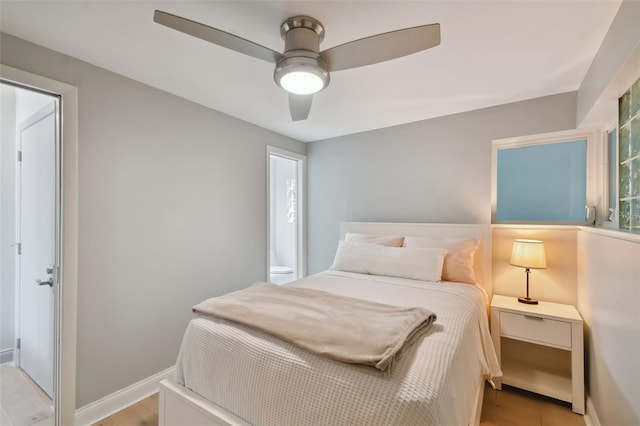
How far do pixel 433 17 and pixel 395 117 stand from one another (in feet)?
4.91

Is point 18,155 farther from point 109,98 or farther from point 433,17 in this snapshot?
point 433,17

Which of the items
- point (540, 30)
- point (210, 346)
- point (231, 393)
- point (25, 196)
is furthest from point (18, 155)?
point (540, 30)

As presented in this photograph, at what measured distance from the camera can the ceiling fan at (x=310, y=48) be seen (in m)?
1.23

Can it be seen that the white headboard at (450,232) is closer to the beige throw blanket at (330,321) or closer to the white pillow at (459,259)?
the white pillow at (459,259)

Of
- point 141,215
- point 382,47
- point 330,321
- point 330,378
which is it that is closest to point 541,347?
point 330,321

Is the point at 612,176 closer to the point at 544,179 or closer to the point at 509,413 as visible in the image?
the point at 544,179

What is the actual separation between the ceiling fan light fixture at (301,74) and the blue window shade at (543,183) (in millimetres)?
2102

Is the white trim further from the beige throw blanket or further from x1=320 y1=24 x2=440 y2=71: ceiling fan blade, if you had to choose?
x1=320 y1=24 x2=440 y2=71: ceiling fan blade

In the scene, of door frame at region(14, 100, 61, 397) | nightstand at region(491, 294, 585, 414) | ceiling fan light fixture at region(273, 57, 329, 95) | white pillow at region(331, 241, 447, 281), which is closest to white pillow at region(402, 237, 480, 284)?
white pillow at region(331, 241, 447, 281)

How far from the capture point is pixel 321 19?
1.44 m

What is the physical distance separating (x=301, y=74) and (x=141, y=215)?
163 centimetres

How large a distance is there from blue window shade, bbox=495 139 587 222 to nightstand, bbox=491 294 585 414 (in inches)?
31.0

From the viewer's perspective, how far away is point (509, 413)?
1.94m

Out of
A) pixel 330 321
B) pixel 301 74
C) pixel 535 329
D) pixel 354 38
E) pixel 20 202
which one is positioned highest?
pixel 354 38
